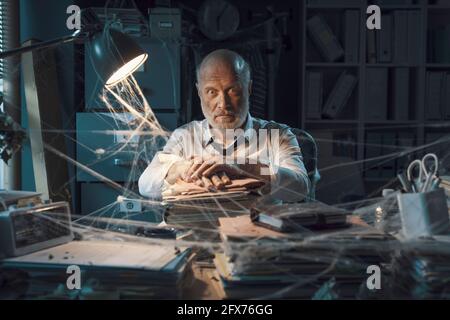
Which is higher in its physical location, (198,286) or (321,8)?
(321,8)

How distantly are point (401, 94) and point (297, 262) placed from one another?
288 centimetres

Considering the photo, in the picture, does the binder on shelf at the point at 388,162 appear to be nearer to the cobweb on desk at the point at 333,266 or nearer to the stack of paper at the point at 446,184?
the stack of paper at the point at 446,184

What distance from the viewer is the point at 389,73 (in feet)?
12.0

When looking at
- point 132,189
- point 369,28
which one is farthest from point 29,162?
point 369,28

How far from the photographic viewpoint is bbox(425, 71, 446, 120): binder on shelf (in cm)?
359

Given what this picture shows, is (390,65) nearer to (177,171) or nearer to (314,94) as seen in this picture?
(314,94)

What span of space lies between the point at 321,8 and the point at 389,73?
0.66 meters

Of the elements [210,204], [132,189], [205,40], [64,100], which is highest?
[205,40]

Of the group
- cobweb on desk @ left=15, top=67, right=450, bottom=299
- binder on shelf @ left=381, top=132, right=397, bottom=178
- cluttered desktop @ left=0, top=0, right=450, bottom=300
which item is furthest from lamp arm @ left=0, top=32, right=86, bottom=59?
binder on shelf @ left=381, top=132, right=397, bottom=178

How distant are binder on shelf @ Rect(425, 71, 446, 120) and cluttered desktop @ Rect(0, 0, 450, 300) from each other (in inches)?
0.4

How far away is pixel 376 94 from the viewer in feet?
11.9

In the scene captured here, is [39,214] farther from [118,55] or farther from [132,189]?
[132,189]

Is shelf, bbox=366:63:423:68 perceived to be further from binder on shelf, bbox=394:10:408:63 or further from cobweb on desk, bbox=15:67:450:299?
cobweb on desk, bbox=15:67:450:299

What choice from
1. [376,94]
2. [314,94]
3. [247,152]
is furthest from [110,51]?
[376,94]
